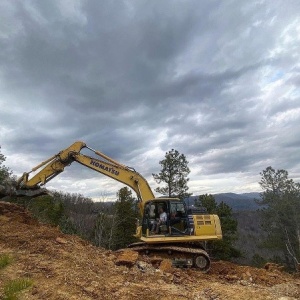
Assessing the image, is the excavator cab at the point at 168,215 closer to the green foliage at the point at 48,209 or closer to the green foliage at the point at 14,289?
the green foliage at the point at 14,289

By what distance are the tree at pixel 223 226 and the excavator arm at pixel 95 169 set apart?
2137cm

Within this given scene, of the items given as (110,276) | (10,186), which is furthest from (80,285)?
(10,186)

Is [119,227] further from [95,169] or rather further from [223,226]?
[95,169]

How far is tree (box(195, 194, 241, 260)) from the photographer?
34.0 metres

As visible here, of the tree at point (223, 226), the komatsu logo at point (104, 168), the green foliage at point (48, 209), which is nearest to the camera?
the komatsu logo at point (104, 168)

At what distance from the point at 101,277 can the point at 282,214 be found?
33463 millimetres

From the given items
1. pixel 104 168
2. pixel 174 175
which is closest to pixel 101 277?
pixel 104 168

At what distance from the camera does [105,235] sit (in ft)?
135

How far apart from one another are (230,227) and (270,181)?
8.56 m

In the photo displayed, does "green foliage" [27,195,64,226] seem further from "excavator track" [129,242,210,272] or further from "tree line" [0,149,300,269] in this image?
"excavator track" [129,242,210,272]

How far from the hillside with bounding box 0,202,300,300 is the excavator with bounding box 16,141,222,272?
54.4 inches

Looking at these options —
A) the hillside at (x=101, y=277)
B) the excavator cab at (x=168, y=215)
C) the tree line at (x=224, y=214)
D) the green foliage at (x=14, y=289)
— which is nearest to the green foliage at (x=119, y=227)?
the tree line at (x=224, y=214)

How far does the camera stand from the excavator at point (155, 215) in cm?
1306

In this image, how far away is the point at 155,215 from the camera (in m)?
13.5
